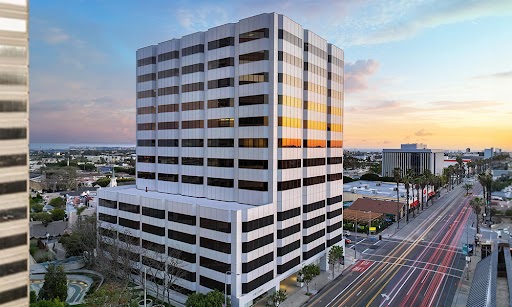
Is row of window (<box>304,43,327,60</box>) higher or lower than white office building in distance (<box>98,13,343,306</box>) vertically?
higher

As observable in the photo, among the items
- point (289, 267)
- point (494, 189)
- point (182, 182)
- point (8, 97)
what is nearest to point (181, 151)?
point (182, 182)

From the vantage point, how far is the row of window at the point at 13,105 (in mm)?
31942

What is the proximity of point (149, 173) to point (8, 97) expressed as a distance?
47765 millimetres

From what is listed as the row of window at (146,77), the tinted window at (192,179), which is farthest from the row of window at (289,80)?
the row of window at (146,77)

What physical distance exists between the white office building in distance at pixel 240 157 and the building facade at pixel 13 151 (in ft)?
88.1

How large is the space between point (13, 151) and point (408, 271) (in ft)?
240

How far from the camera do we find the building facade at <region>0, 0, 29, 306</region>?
31938 millimetres

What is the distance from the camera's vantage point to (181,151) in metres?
70.9

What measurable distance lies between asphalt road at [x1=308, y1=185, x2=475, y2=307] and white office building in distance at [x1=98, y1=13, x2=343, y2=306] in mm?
9162

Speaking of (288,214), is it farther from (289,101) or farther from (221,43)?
(221,43)

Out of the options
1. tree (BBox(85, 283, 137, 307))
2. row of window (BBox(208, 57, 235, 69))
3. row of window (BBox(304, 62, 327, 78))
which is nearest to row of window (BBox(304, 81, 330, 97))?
row of window (BBox(304, 62, 327, 78))

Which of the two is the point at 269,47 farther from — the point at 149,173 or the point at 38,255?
the point at 38,255

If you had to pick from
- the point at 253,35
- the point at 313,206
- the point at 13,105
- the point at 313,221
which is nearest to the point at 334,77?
the point at 253,35

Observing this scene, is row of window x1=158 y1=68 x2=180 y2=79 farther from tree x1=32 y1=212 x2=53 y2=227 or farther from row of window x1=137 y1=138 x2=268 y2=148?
tree x1=32 y1=212 x2=53 y2=227
